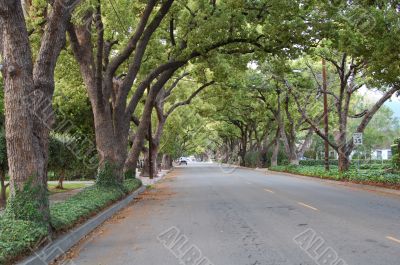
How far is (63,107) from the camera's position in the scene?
27641mm

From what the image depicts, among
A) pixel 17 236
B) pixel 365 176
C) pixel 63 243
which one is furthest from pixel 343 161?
pixel 17 236

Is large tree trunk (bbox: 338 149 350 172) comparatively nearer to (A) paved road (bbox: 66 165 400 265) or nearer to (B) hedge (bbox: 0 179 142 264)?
(A) paved road (bbox: 66 165 400 265)

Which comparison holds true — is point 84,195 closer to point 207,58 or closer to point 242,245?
point 242,245

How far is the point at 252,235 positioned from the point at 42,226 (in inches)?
165

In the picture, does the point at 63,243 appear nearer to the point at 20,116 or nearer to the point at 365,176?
the point at 20,116

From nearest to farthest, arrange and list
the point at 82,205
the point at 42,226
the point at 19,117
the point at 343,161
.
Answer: the point at 42,226 → the point at 19,117 → the point at 82,205 → the point at 343,161

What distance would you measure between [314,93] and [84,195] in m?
30.3

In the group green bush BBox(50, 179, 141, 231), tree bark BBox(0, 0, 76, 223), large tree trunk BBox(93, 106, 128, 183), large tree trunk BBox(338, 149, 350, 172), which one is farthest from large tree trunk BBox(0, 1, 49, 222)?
large tree trunk BBox(338, 149, 350, 172)

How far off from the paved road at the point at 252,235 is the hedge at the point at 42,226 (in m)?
0.65

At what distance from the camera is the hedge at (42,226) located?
24.9 feet

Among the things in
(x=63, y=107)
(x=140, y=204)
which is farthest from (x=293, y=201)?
(x=63, y=107)

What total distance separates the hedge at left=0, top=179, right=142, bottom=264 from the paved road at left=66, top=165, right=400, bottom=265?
0.65 metres

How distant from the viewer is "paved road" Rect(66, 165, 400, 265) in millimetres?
8445

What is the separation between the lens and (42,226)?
9125 mm
